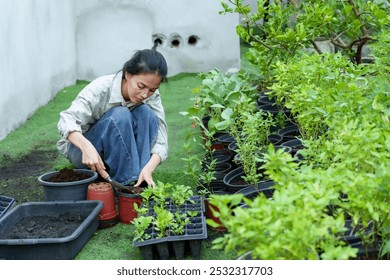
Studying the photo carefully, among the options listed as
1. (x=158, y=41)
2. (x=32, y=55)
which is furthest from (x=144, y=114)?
(x=158, y=41)

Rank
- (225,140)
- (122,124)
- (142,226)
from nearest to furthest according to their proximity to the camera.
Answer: (142,226)
(122,124)
(225,140)

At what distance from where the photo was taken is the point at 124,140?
10.7 feet

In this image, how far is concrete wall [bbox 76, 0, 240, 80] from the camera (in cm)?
730

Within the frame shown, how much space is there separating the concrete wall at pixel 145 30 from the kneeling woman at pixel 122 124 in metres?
4.06

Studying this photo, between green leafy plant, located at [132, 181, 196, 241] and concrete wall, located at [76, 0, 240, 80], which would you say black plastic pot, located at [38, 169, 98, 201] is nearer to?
green leafy plant, located at [132, 181, 196, 241]

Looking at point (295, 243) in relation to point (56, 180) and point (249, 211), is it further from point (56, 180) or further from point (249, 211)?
point (56, 180)

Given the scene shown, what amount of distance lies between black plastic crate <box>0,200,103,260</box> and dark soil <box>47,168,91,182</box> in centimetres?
21

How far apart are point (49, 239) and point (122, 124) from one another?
3.20ft

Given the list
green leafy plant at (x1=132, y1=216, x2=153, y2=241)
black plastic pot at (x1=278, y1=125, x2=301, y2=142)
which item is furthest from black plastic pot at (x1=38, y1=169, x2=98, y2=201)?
black plastic pot at (x1=278, y1=125, x2=301, y2=142)

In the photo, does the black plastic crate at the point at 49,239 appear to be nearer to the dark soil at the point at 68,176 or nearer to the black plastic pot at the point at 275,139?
the dark soil at the point at 68,176

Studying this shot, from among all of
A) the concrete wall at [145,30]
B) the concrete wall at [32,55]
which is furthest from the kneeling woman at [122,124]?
the concrete wall at [145,30]

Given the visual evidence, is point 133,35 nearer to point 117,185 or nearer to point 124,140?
point 124,140
